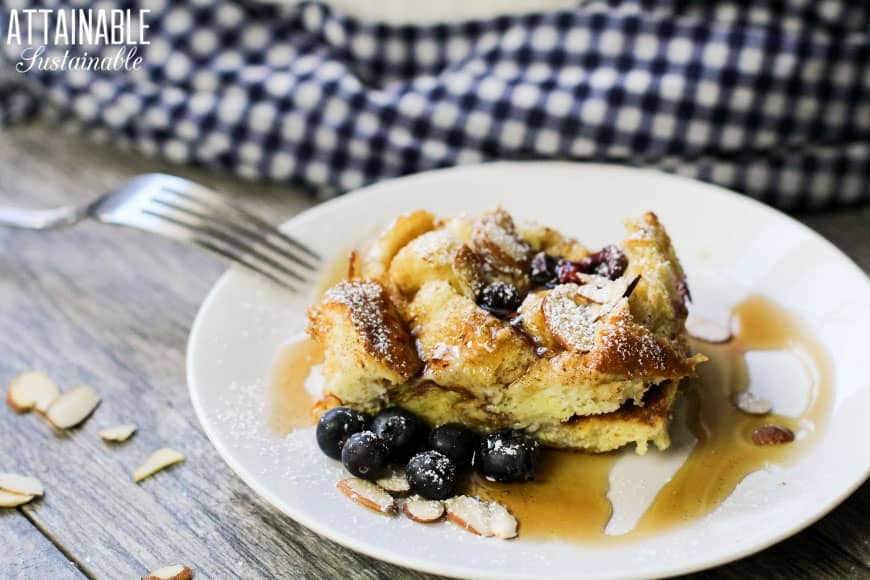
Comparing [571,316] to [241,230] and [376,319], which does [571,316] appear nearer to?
[376,319]

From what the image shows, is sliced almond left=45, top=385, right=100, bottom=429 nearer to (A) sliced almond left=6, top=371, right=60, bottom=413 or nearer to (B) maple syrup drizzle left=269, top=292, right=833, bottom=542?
(A) sliced almond left=6, top=371, right=60, bottom=413

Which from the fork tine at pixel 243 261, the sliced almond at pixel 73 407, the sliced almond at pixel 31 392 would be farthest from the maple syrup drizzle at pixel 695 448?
the sliced almond at pixel 31 392

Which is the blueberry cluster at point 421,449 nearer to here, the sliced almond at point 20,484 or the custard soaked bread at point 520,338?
the custard soaked bread at point 520,338

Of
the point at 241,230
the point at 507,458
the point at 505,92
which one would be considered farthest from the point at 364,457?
the point at 505,92

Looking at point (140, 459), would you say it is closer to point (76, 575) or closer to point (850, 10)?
point (76, 575)

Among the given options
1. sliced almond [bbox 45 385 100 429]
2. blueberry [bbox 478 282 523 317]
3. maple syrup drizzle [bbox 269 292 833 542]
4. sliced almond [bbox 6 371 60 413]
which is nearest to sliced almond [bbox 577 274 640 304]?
blueberry [bbox 478 282 523 317]

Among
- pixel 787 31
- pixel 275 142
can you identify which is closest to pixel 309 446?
pixel 275 142
